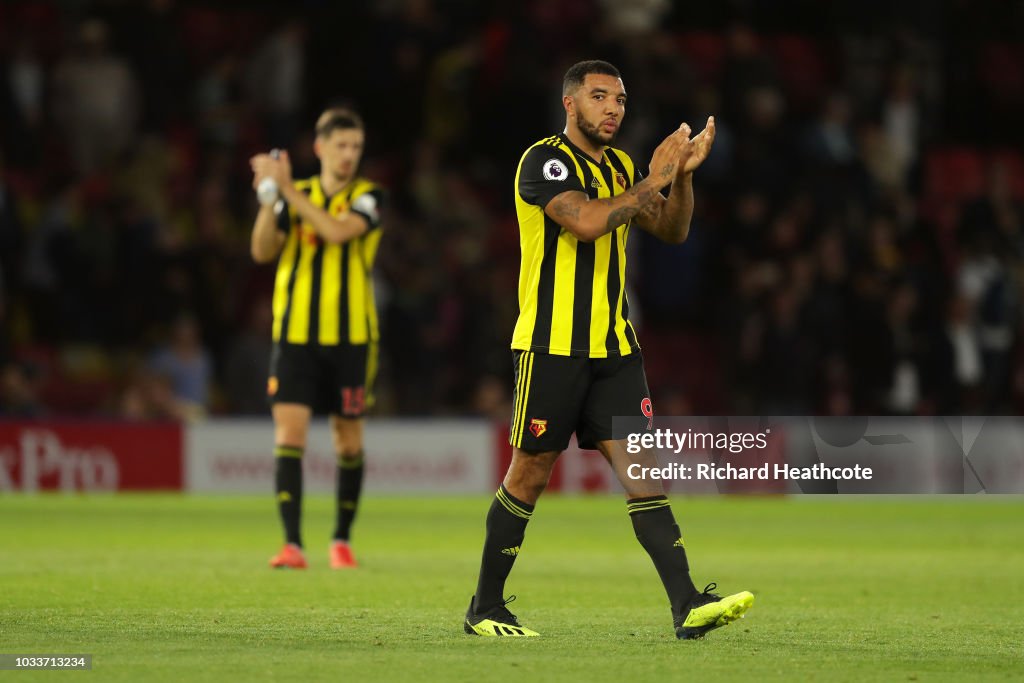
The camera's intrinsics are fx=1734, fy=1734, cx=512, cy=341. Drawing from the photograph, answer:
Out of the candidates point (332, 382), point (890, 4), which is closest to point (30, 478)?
point (332, 382)

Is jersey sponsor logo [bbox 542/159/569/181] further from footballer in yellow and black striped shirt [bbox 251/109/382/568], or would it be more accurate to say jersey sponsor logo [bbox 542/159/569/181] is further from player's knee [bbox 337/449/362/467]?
player's knee [bbox 337/449/362/467]

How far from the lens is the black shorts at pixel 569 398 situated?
655 cm

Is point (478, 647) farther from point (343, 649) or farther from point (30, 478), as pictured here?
point (30, 478)

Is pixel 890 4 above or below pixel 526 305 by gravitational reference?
above

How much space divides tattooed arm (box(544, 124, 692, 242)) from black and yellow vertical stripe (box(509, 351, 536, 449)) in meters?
0.51

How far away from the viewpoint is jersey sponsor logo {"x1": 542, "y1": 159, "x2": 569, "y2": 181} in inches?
258

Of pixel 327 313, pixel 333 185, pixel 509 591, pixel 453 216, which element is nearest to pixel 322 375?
pixel 327 313

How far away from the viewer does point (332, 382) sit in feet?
32.3

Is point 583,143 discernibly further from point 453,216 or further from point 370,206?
point 453,216

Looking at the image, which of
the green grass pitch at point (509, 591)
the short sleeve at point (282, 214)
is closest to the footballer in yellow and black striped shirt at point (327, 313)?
the short sleeve at point (282, 214)

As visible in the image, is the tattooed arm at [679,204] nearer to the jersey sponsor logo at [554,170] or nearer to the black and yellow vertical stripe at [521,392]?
the jersey sponsor logo at [554,170]

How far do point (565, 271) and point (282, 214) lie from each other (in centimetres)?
344

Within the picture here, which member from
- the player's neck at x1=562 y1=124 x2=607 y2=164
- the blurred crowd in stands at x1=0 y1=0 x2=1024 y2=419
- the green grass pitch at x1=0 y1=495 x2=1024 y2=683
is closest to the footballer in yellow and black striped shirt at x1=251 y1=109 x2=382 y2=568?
the green grass pitch at x1=0 y1=495 x2=1024 y2=683

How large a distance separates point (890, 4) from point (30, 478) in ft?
39.3
